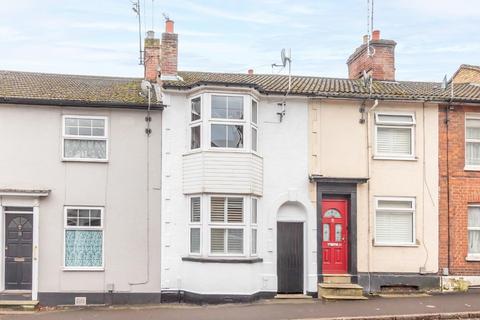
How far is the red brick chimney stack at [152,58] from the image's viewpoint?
17.8 meters

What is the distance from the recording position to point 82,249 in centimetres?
1547

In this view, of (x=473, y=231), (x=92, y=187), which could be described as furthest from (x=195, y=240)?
(x=473, y=231)

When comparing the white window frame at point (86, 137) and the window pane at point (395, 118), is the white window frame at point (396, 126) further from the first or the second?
the white window frame at point (86, 137)

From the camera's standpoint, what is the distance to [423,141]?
16.8 m

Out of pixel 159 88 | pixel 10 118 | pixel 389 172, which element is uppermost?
pixel 159 88

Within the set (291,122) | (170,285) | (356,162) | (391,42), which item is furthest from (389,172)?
(170,285)

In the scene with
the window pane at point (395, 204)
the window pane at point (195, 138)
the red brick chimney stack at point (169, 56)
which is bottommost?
the window pane at point (395, 204)

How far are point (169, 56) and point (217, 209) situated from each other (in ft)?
16.3

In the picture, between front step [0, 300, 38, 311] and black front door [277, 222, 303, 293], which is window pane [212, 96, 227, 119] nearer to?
black front door [277, 222, 303, 293]

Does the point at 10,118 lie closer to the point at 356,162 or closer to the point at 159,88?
the point at 159,88

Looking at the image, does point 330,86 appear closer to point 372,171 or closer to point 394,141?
point 394,141

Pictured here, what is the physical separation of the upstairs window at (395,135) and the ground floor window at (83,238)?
26.8 ft

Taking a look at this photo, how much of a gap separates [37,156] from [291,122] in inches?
276

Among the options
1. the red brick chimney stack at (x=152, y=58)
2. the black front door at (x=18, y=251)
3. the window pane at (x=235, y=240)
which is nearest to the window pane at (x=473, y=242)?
the window pane at (x=235, y=240)
